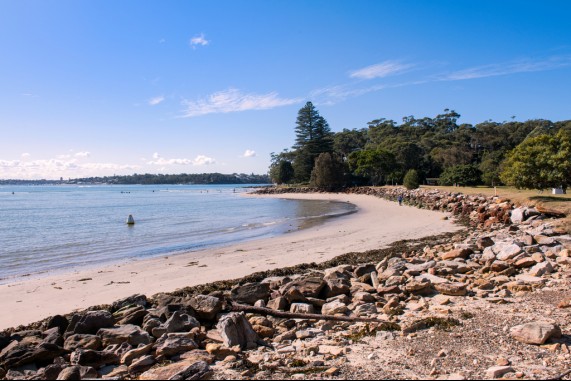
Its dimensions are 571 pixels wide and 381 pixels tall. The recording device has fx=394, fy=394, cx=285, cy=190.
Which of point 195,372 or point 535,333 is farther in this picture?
point 535,333

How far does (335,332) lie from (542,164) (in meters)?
21.6

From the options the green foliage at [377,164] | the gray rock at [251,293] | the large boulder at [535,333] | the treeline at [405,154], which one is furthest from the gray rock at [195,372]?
the green foliage at [377,164]

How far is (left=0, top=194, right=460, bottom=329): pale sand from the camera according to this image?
916 centimetres

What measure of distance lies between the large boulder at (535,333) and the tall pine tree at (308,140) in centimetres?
8677

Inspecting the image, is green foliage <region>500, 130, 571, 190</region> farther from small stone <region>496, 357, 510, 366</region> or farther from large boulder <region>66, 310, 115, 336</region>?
large boulder <region>66, 310, 115, 336</region>

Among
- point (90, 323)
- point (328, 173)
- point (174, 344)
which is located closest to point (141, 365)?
point (174, 344)

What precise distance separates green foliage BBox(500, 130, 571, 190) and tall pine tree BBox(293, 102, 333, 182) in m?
68.7

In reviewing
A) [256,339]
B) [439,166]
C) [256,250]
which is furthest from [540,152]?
[439,166]

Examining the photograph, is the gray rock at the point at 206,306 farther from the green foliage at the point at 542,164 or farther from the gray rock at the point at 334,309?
the green foliage at the point at 542,164

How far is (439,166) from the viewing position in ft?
237

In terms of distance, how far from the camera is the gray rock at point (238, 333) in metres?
5.69

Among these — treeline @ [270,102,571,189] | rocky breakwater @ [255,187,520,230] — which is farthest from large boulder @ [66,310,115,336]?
treeline @ [270,102,571,189]

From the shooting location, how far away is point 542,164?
2227 cm

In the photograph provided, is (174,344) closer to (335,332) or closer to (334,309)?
(335,332)
